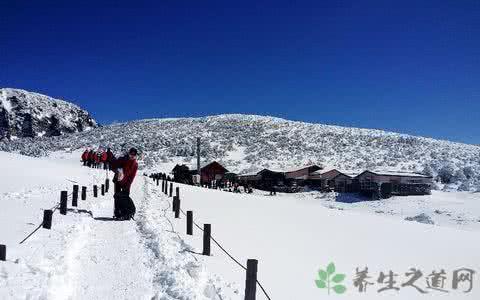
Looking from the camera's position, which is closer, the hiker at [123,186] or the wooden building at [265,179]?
the hiker at [123,186]

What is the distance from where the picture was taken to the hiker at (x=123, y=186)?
1400 centimetres

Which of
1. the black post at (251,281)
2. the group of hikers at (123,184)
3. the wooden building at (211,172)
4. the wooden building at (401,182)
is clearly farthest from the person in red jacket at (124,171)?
the wooden building at (211,172)

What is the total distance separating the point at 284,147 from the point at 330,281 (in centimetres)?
9590

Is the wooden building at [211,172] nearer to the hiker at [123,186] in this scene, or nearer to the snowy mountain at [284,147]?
the snowy mountain at [284,147]

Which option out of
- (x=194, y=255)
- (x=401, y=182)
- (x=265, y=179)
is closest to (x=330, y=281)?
(x=194, y=255)

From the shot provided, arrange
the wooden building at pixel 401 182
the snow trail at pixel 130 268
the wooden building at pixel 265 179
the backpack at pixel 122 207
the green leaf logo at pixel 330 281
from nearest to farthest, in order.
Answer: the snow trail at pixel 130 268, the green leaf logo at pixel 330 281, the backpack at pixel 122 207, the wooden building at pixel 401 182, the wooden building at pixel 265 179

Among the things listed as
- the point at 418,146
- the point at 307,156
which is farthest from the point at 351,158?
the point at 418,146

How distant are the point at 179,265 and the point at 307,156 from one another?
289 feet

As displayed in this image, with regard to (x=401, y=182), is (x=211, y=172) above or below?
above

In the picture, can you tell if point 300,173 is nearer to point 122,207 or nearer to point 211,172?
point 211,172

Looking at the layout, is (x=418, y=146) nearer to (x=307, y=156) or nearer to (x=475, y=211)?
(x=307, y=156)

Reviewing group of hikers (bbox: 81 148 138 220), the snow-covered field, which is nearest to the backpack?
group of hikers (bbox: 81 148 138 220)

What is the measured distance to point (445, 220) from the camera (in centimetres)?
3759

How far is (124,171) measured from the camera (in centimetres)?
1421
